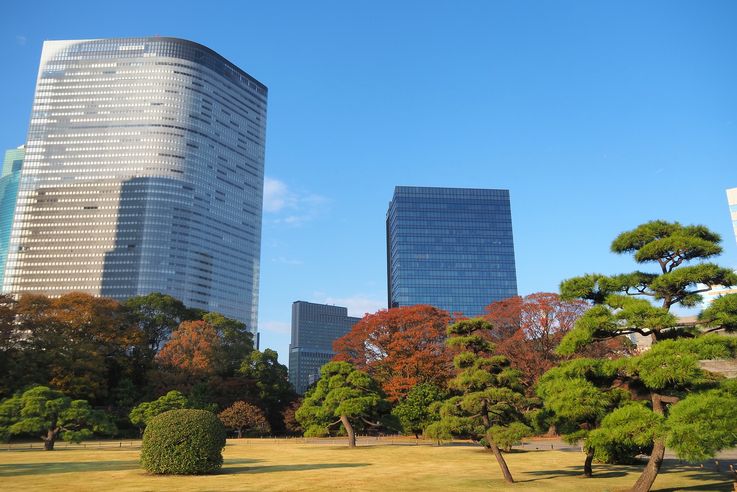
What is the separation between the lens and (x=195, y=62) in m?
158

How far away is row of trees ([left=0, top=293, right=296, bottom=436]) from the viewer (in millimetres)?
48938

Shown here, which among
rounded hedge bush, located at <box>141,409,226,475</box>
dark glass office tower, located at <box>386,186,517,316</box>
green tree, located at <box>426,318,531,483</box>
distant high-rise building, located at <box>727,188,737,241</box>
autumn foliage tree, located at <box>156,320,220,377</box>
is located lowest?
rounded hedge bush, located at <box>141,409,226,475</box>

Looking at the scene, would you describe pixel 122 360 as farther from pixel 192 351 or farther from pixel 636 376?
pixel 636 376

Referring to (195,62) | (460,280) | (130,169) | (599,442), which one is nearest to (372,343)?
(599,442)

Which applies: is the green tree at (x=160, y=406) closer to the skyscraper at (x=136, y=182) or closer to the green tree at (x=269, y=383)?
the green tree at (x=269, y=383)

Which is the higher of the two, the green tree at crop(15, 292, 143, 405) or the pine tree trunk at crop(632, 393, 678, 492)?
the green tree at crop(15, 292, 143, 405)

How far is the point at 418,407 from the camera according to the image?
141 feet

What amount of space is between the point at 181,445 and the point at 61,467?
7.43 meters

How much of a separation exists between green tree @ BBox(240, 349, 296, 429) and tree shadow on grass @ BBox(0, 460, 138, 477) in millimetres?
35532

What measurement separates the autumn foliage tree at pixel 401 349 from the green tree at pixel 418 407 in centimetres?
247

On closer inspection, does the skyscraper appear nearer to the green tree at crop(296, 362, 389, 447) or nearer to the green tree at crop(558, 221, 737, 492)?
the green tree at crop(296, 362, 389, 447)

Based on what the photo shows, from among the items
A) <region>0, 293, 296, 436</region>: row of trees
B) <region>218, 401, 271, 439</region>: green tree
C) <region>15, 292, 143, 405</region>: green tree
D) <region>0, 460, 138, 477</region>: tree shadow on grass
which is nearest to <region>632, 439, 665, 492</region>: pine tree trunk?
<region>0, 460, 138, 477</region>: tree shadow on grass

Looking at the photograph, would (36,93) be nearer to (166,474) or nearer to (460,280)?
(460,280)

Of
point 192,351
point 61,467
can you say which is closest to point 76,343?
point 192,351
